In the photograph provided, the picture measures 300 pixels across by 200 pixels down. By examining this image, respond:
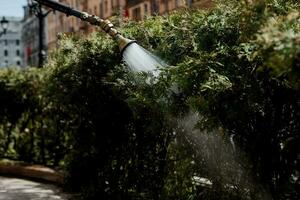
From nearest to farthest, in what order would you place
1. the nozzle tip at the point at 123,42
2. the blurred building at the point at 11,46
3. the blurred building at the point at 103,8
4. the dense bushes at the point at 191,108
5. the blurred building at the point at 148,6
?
1. the dense bushes at the point at 191,108
2. the nozzle tip at the point at 123,42
3. the blurred building at the point at 103,8
4. the blurred building at the point at 148,6
5. the blurred building at the point at 11,46

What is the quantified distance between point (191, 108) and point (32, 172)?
8.37 m

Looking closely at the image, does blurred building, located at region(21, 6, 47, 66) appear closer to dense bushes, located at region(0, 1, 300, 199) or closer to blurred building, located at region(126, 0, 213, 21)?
blurred building, located at region(126, 0, 213, 21)

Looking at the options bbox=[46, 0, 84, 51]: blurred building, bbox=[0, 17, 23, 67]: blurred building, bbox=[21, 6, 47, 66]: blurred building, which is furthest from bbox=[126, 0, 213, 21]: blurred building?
bbox=[0, 17, 23, 67]: blurred building

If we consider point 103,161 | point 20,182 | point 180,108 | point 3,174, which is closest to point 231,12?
point 180,108

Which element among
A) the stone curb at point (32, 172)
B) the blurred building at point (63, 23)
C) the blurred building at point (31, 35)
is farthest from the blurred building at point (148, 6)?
the blurred building at point (31, 35)

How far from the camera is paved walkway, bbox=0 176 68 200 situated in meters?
11.1

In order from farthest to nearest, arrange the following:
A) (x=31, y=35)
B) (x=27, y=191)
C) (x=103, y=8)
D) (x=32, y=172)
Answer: (x=31, y=35) → (x=103, y=8) → (x=32, y=172) → (x=27, y=191)

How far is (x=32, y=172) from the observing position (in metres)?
13.5

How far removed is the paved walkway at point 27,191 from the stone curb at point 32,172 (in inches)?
7.2

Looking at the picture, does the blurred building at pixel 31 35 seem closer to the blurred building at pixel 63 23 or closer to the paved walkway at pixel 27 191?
the blurred building at pixel 63 23

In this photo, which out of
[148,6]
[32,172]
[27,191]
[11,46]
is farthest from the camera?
[11,46]

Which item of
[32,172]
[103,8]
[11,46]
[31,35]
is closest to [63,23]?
[103,8]

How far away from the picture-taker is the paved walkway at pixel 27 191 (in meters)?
11.1

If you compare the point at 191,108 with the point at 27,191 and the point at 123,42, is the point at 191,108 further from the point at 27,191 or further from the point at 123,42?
the point at 27,191
